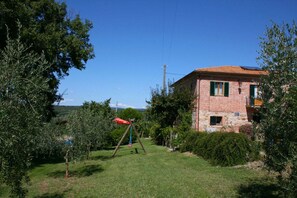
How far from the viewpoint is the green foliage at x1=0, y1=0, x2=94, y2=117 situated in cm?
1653

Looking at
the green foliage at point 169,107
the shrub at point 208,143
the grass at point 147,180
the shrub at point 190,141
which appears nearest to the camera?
the grass at point 147,180

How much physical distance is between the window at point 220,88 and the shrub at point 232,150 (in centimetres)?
1494

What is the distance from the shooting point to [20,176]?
20.7 ft

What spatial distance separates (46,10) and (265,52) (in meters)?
16.5

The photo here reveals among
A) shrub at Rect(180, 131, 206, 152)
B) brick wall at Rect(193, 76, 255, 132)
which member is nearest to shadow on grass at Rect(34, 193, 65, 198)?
shrub at Rect(180, 131, 206, 152)

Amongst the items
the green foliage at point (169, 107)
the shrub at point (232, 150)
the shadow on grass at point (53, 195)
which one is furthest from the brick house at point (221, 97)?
the shadow on grass at point (53, 195)

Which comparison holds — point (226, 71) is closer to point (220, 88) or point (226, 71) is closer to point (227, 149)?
point (220, 88)

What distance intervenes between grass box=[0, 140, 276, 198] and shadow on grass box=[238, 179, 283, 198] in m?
0.06

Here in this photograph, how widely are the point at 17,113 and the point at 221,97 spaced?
25.4 m

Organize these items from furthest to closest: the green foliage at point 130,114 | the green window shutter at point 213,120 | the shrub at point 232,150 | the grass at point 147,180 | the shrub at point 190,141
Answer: the green foliage at point 130,114, the green window shutter at point 213,120, the shrub at point 190,141, the shrub at point 232,150, the grass at point 147,180

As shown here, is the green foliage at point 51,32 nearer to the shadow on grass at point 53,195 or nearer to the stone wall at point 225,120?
the shadow on grass at point 53,195

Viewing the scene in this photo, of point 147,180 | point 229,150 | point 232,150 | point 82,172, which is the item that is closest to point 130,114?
point 82,172

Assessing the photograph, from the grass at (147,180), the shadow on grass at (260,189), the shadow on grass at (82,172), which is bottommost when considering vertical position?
Answer: the shadow on grass at (82,172)

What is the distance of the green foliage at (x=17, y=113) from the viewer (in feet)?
18.0
